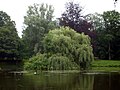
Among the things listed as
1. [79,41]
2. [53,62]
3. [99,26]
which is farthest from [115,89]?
[99,26]

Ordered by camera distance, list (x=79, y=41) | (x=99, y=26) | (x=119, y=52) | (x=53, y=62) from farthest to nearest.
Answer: (x=99, y=26) → (x=119, y=52) → (x=79, y=41) → (x=53, y=62)

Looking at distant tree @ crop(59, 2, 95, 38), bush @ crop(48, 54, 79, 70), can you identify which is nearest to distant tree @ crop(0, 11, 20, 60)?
distant tree @ crop(59, 2, 95, 38)

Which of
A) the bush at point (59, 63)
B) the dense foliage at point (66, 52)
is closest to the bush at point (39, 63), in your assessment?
the dense foliage at point (66, 52)

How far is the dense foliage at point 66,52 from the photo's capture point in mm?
41062

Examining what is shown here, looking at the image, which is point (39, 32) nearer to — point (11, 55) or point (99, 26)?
point (11, 55)

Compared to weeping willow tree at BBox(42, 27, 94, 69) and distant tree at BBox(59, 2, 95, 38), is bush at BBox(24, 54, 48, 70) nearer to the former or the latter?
weeping willow tree at BBox(42, 27, 94, 69)

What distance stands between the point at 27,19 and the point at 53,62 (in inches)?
1015

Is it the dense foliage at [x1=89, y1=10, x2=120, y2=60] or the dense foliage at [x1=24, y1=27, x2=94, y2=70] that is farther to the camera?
the dense foliage at [x1=89, y1=10, x2=120, y2=60]

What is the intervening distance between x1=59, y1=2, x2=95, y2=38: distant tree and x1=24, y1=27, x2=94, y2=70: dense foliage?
1027 inches

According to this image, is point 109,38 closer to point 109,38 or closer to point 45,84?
point 109,38

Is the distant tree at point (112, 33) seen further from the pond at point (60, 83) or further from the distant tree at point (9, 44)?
the pond at point (60, 83)

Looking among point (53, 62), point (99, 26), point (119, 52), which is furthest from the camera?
point (99, 26)

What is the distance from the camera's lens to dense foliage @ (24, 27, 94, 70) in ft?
135

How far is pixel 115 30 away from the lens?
233 feet
